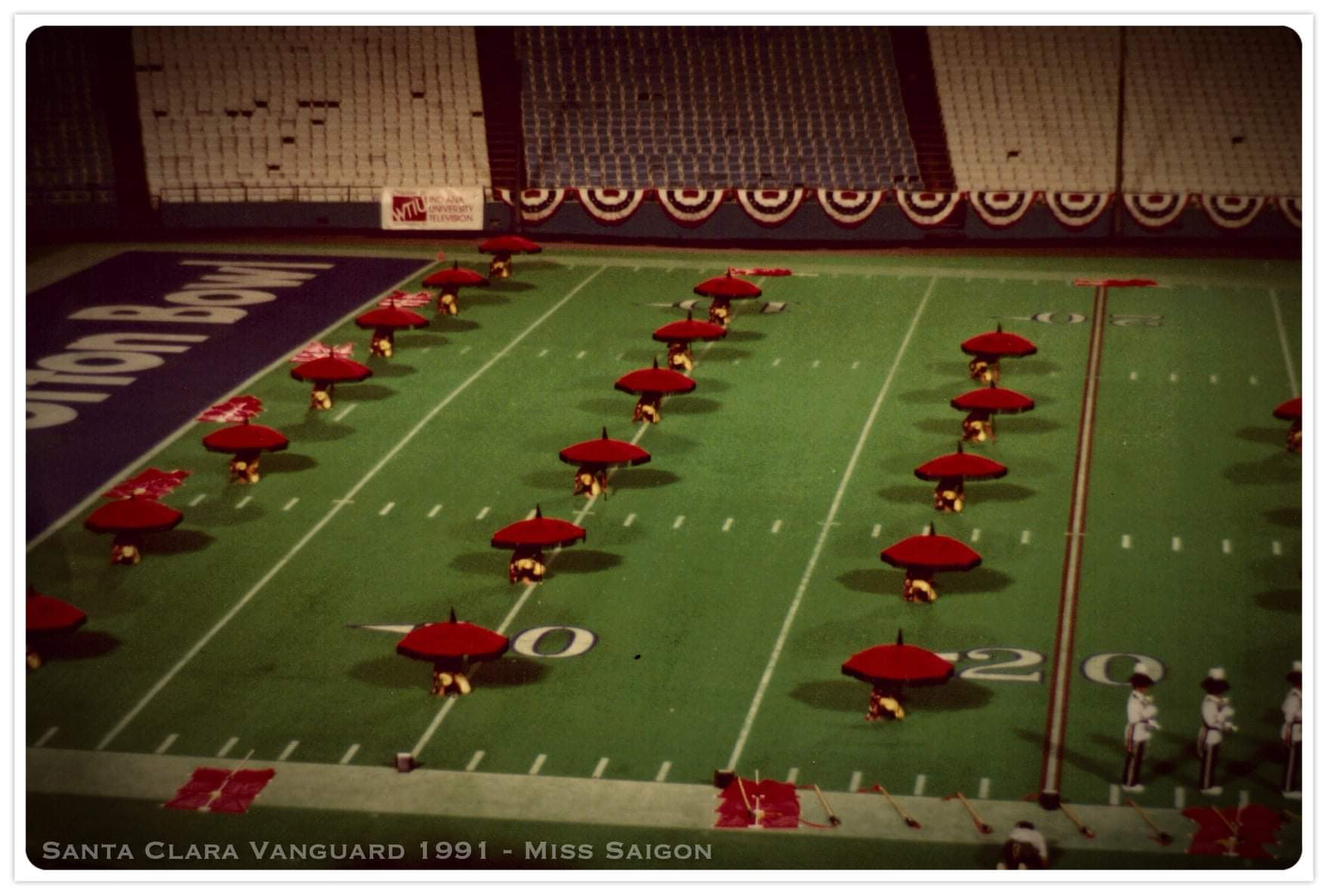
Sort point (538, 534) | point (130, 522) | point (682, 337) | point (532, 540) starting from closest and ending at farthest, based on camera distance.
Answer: point (532, 540), point (538, 534), point (130, 522), point (682, 337)

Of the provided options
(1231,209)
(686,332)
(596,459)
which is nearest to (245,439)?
Result: (596,459)

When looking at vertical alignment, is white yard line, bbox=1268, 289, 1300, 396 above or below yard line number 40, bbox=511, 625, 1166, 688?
above

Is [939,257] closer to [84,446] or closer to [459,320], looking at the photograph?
[459,320]

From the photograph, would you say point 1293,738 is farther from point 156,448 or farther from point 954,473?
point 156,448

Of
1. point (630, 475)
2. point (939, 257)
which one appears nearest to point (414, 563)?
point (630, 475)

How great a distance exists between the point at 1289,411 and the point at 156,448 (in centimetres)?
1818

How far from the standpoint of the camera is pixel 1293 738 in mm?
Result: 21844

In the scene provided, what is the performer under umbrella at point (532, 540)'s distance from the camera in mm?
27438

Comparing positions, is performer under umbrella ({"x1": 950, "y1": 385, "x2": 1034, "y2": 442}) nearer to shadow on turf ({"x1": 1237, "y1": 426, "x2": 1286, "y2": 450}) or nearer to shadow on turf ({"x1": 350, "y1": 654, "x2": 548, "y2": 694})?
shadow on turf ({"x1": 1237, "y1": 426, "x2": 1286, "y2": 450})

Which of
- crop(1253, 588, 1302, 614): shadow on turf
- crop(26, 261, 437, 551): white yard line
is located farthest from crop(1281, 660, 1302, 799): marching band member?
crop(26, 261, 437, 551): white yard line

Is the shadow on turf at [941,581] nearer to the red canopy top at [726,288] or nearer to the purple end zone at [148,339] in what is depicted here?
the purple end zone at [148,339]

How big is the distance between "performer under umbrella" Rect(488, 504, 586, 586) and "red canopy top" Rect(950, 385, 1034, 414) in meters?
Answer: 8.13

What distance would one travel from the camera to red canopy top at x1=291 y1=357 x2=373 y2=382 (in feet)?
116

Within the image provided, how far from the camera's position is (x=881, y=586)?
27.8 meters
